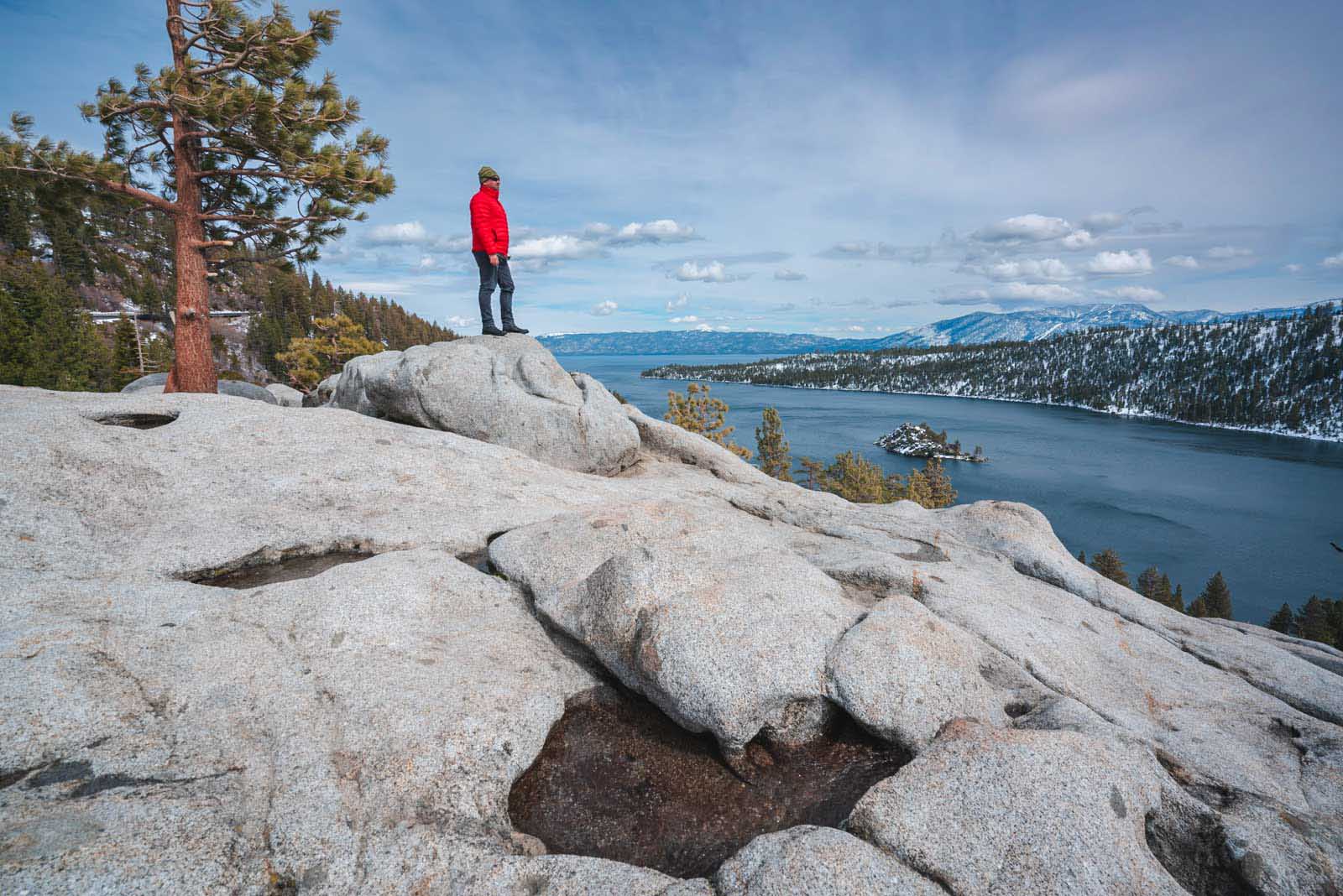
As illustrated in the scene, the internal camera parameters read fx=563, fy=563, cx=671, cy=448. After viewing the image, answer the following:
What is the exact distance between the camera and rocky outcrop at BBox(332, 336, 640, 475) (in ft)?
63.3

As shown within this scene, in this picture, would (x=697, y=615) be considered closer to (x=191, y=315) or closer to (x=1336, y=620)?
(x=191, y=315)

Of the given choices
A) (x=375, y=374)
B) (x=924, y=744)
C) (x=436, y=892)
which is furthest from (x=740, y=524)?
(x=375, y=374)

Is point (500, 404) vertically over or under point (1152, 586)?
over

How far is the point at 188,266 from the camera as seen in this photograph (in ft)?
58.6

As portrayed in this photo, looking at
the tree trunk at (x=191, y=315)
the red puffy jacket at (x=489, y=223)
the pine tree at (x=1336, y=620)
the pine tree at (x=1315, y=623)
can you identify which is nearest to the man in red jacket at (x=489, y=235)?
the red puffy jacket at (x=489, y=223)

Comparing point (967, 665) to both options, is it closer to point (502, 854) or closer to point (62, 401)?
point (502, 854)

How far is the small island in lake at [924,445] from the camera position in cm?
14388

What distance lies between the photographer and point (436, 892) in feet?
17.3

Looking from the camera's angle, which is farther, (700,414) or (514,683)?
(700,414)

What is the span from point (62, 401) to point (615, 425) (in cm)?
1469

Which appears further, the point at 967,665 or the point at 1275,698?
the point at 1275,698

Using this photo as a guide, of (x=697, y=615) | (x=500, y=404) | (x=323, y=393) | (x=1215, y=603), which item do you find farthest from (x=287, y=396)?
(x=1215, y=603)

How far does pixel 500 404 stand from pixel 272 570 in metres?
9.50

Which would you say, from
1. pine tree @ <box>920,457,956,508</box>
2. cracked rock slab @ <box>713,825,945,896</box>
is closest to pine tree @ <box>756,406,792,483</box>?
pine tree @ <box>920,457,956,508</box>
